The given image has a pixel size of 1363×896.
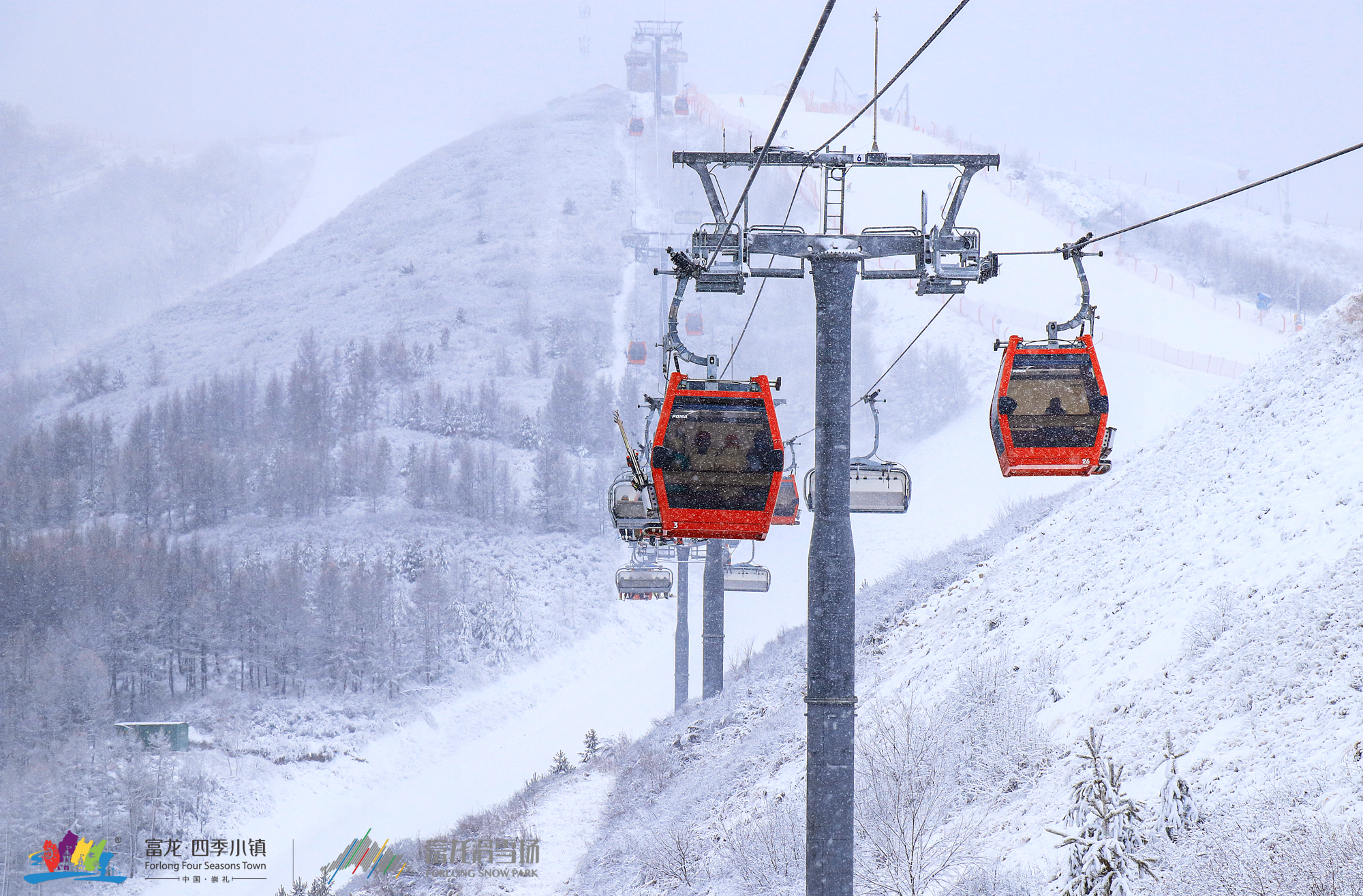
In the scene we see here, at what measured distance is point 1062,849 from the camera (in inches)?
415

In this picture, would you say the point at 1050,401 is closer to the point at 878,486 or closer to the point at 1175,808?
the point at 878,486

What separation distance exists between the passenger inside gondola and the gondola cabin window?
276 centimetres

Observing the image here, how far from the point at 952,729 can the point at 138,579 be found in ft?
121

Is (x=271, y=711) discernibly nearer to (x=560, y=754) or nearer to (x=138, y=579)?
(x=138, y=579)

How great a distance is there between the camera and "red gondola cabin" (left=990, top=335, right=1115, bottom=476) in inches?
391

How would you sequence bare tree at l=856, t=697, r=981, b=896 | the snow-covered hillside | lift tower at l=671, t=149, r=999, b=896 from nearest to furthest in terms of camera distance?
lift tower at l=671, t=149, r=999, b=896 → the snow-covered hillside → bare tree at l=856, t=697, r=981, b=896

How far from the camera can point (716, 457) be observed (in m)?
9.04

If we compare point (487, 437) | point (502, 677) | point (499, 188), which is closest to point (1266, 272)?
point (487, 437)

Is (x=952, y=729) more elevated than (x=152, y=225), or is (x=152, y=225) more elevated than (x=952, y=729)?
(x=152, y=225)

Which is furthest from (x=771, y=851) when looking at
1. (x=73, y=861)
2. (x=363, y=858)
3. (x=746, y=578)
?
(x=73, y=861)

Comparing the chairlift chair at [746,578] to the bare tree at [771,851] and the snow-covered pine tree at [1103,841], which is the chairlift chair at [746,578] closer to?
the bare tree at [771,851]

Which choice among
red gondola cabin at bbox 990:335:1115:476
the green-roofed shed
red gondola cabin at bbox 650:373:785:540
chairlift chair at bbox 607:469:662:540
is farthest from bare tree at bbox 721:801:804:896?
the green-roofed shed

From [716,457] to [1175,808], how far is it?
18.8 ft

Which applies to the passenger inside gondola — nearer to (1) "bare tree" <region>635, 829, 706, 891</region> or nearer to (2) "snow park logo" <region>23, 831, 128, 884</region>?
(1) "bare tree" <region>635, 829, 706, 891</region>
